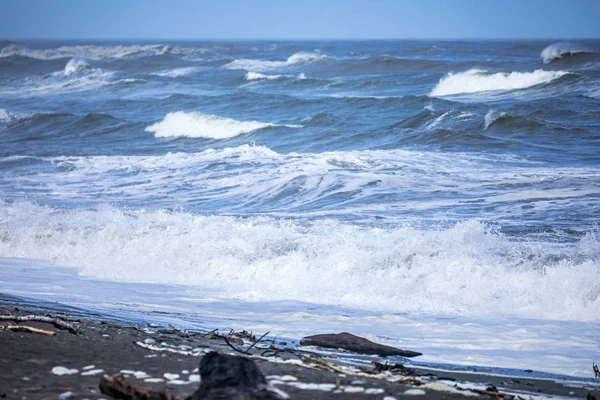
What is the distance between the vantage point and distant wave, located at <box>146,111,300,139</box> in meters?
21.9

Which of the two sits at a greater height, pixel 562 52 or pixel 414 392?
pixel 562 52

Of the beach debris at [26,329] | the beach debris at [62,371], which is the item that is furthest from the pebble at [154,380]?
the beach debris at [26,329]

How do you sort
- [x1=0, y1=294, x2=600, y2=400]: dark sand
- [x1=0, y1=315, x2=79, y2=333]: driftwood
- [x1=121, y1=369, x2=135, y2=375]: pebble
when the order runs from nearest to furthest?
[x1=0, y1=294, x2=600, y2=400]: dark sand
[x1=121, y1=369, x2=135, y2=375]: pebble
[x1=0, y1=315, x2=79, y2=333]: driftwood

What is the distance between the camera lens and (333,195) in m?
12.5

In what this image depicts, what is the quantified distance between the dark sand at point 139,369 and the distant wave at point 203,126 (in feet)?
55.4

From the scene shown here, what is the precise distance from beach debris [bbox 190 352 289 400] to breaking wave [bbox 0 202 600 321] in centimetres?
372

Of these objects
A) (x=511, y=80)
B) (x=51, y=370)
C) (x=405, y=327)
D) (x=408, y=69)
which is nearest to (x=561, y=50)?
(x=408, y=69)

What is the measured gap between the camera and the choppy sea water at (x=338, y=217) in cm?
661

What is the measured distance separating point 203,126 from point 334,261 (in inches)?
598

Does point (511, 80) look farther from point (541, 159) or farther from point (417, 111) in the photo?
point (541, 159)

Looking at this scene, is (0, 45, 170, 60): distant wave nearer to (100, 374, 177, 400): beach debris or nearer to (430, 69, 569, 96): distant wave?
(430, 69, 569, 96): distant wave

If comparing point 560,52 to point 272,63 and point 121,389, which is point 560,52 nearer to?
point 272,63

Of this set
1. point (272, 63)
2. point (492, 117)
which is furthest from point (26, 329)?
point (272, 63)

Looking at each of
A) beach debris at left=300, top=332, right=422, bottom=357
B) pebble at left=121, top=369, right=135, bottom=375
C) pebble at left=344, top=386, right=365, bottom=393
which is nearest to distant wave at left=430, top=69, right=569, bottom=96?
beach debris at left=300, top=332, right=422, bottom=357
